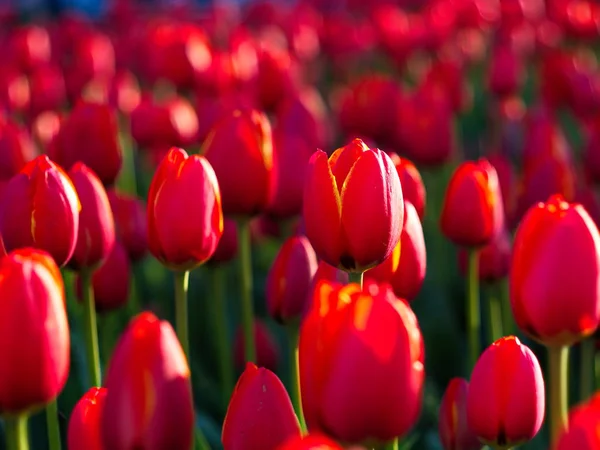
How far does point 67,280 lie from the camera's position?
50.0 inches

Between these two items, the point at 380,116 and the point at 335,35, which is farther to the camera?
the point at 335,35

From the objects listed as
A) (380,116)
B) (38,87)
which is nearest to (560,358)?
(380,116)

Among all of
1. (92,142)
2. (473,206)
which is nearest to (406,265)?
(473,206)

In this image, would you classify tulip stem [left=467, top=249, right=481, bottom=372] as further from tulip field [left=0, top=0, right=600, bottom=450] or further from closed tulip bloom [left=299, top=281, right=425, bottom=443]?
closed tulip bloom [left=299, top=281, right=425, bottom=443]

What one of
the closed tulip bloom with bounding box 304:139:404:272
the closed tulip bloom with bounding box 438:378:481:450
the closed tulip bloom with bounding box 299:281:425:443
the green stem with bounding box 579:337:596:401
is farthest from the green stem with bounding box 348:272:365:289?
the green stem with bounding box 579:337:596:401

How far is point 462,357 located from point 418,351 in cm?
95

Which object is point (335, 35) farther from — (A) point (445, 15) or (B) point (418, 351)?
(B) point (418, 351)

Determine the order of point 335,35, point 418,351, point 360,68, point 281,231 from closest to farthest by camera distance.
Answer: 1. point 418,351
2. point 281,231
3. point 335,35
4. point 360,68

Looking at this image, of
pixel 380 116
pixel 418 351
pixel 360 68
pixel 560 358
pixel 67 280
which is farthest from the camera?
pixel 360 68

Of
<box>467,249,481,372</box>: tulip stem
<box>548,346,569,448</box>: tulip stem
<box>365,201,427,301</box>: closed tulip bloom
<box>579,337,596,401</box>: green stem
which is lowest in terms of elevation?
<box>579,337,596,401</box>: green stem

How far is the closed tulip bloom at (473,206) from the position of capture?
1.06m

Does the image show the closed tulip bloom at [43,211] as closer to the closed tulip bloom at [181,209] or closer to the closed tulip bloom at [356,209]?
the closed tulip bloom at [181,209]

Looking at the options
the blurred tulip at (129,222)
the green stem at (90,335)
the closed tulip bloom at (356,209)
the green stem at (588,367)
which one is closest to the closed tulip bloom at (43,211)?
the green stem at (90,335)

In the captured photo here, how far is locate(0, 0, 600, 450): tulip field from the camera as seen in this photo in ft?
2.02
